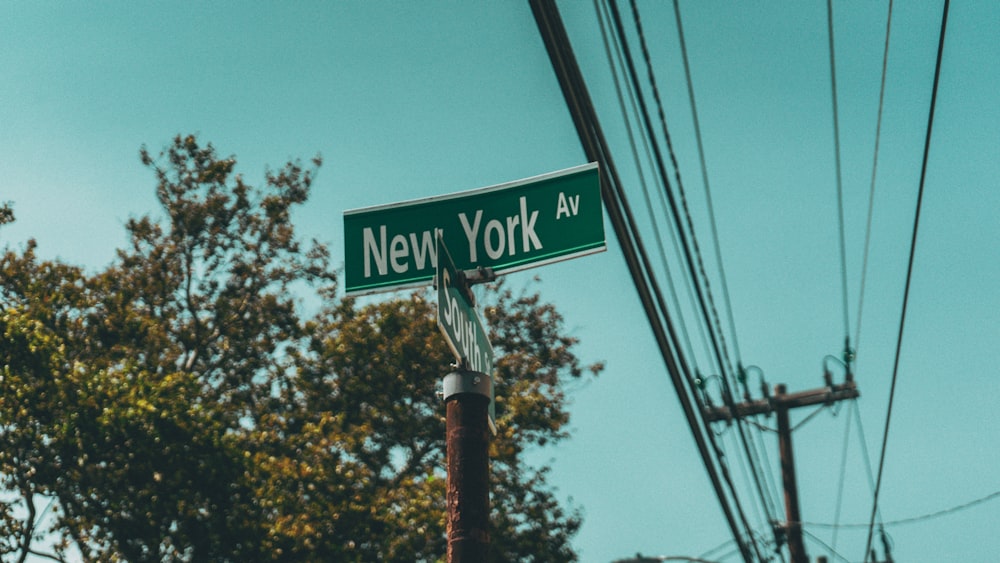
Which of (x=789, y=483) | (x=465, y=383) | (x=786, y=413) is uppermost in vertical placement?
(x=786, y=413)

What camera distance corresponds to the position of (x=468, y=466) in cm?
413

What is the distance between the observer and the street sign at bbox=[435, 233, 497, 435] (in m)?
Result: 4.17

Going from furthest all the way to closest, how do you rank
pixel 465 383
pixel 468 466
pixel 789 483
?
pixel 789 483 < pixel 465 383 < pixel 468 466

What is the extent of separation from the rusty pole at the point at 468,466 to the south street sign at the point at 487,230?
588mm

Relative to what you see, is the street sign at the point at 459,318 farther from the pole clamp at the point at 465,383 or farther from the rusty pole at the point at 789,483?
the rusty pole at the point at 789,483

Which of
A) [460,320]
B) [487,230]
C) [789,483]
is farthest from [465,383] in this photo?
[789,483]

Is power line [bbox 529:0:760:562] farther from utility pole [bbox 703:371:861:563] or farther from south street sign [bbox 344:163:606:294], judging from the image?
utility pole [bbox 703:371:861:563]

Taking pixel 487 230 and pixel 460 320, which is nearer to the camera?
pixel 460 320

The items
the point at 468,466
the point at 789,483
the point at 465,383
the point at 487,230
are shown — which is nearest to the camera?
the point at 468,466

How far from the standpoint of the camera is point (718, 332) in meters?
10.1

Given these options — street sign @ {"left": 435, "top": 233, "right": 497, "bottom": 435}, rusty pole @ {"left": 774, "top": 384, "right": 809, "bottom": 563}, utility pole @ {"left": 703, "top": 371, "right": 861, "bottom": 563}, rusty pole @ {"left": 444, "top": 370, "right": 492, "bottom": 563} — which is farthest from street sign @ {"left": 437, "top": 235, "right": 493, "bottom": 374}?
rusty pole @ {"left": 774, "top": 384, "right": 809, "bottom": 563}

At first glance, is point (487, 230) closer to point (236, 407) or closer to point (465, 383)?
point (465, 383)

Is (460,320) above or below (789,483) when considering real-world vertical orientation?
below

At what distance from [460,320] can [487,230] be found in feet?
1.58
